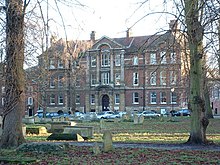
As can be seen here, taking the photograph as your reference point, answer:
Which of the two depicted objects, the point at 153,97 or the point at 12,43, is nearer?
the point at 12,43

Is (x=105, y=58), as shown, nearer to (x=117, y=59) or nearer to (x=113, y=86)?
(x=117, y=59)

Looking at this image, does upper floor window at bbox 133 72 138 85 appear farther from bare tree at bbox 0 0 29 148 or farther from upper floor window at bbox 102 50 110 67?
bare tree at bbox 0 0 29 148

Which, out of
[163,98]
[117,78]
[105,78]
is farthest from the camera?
[105,78]

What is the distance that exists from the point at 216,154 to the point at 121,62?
196 ft

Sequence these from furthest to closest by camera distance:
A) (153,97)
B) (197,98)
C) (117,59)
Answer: (117,59), (153,97), (197,98)

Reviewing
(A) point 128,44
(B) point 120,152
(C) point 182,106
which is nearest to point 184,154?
(B) point 120,152

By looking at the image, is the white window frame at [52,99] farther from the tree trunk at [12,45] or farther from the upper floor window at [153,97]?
the tree trunk at [12,45]

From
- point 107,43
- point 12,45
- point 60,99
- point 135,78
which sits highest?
point 107,43

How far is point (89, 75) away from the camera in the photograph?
7725 cm

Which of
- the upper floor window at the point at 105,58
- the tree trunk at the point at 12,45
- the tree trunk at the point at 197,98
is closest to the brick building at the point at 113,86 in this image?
the upper floor window at the point at 105,58

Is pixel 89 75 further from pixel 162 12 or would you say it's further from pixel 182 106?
pixel 162 12

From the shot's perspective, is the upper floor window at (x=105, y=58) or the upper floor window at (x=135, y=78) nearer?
the upper floor window at (x=135, y=78)

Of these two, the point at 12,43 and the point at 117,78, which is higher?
the point at 117,78

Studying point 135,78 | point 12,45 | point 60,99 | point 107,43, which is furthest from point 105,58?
point 12,45
